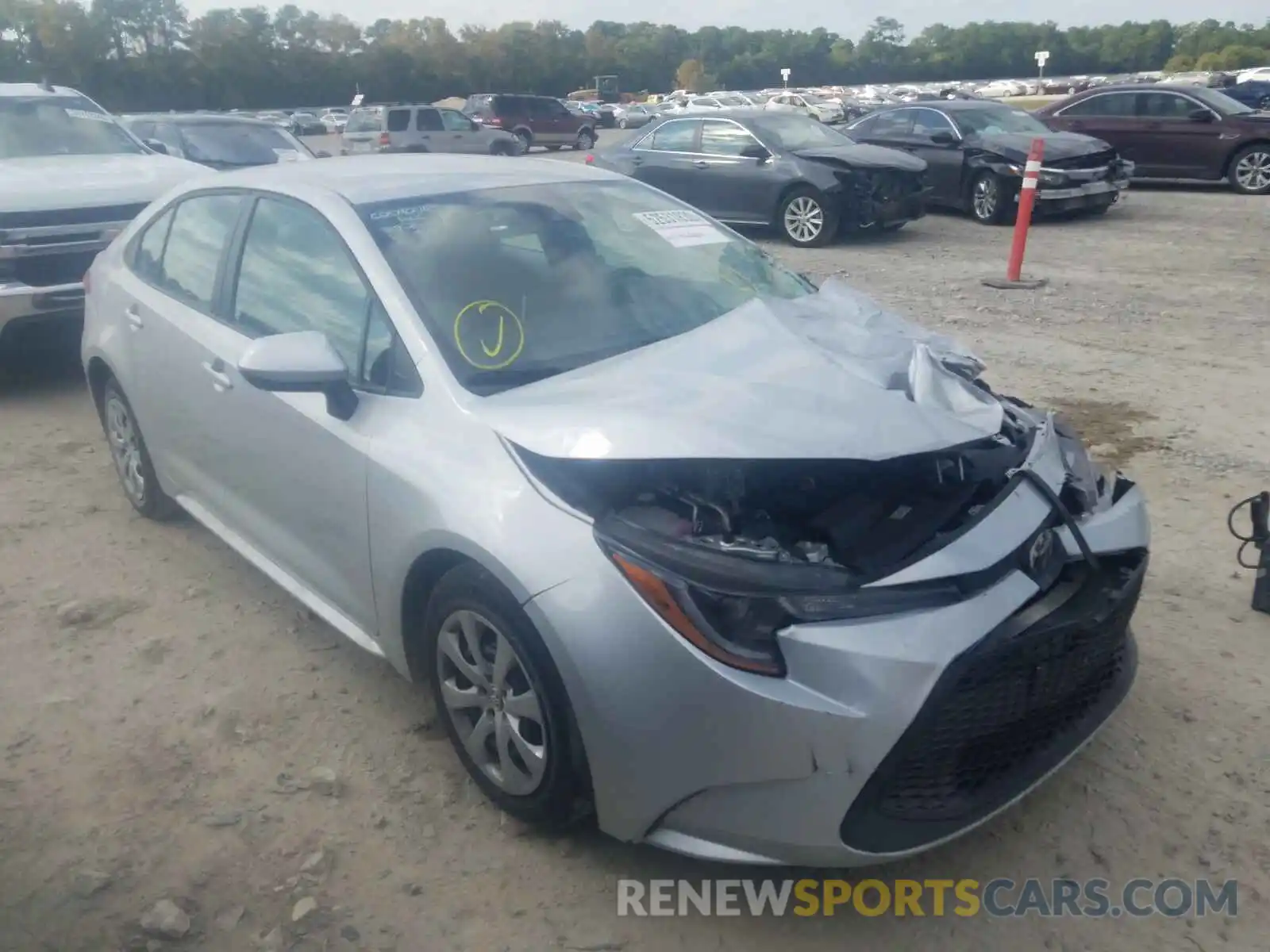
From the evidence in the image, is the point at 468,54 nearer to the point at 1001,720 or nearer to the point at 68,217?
the point at 68,217

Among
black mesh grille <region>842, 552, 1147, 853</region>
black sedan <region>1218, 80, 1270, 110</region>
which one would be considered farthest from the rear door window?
black sedan <region>1218, 80, 1270, 110</region>

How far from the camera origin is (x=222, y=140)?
11305 millimetres

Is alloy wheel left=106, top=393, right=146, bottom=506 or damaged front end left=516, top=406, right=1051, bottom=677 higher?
damaged front end left=516, top=406, right=1051, bottom=677

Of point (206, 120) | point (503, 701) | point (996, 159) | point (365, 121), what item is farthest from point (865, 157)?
point (365, 121)

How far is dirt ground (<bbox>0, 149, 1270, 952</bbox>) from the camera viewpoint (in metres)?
2.59

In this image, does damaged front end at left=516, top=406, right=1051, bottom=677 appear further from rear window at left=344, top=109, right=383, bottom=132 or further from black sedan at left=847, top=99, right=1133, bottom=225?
rear window at left=344, top=109, right=383, bottom=132

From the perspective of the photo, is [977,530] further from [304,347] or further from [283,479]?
[283,479]

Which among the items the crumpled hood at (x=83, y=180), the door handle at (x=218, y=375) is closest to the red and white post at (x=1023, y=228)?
the crumpled hood at (x=83, y=180)

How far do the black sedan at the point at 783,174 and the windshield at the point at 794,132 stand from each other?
13mm

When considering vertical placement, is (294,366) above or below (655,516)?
above

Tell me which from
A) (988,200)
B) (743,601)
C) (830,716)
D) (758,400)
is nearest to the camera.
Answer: (830,716)

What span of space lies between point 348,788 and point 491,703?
23.9 inches

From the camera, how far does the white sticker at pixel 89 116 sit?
8422 mm

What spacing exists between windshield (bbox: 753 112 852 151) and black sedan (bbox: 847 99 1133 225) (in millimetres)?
1610
